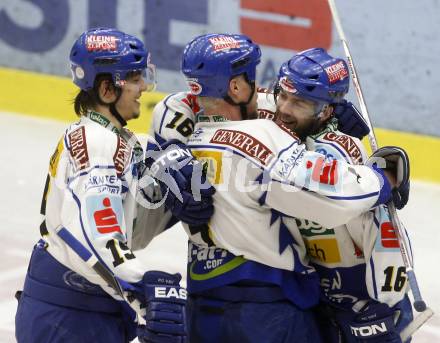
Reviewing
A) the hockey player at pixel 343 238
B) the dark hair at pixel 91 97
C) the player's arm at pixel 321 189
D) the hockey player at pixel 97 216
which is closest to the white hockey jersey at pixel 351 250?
the hockey player at pixel 343 238

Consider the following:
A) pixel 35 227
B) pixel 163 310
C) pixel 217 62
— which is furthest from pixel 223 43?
pixel 35 227

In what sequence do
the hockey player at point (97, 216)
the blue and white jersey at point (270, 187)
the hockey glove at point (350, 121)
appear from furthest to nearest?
the hockey glove at point (350, 121) < the blue and white jersey at point (270, 187) < the hockey player at point (97, 216)

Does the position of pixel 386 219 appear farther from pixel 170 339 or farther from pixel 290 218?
pixel 170 339

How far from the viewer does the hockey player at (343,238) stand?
4027 mm

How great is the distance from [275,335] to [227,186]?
0.53m

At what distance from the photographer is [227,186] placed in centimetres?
393

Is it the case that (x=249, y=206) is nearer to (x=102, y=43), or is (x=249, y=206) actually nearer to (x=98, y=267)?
(x=98, y=267)

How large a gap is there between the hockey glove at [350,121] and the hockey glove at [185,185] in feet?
2.29

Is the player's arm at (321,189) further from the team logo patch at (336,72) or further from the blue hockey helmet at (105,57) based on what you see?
the blue hockey helmet at (105,57)

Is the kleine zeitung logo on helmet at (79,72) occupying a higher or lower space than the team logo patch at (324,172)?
higher

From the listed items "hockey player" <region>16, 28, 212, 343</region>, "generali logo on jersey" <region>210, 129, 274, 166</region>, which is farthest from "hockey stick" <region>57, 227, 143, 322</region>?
"generali logo on jersey" <region>210, 129, 274, 166</region>

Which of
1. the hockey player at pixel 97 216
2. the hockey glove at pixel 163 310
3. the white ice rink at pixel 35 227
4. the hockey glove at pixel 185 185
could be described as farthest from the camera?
the white ice rink at pixel 35 227

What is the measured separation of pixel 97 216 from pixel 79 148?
0.26m

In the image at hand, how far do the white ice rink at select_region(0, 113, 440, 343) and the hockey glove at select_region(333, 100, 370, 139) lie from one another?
5.95ft
